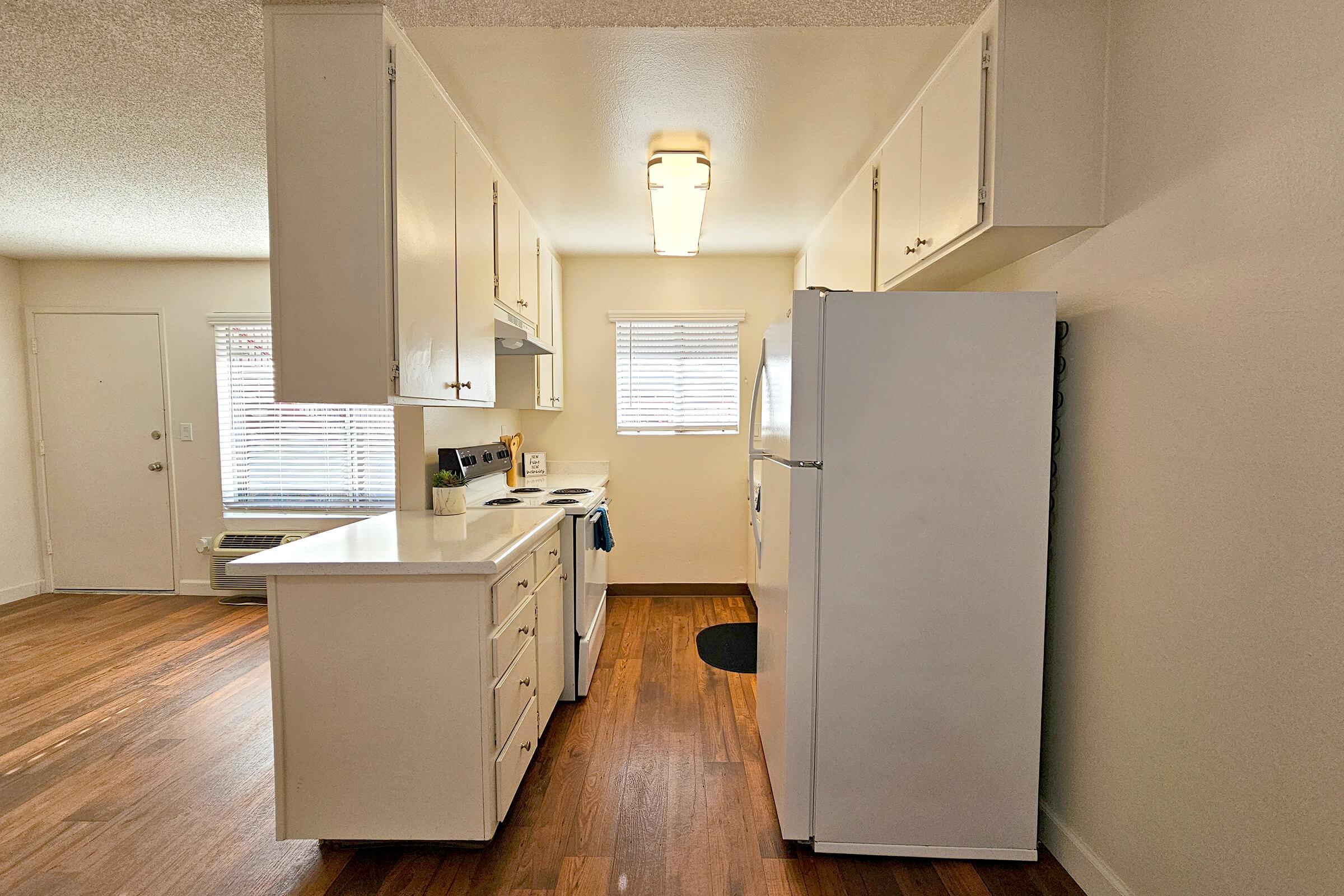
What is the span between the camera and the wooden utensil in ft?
12.6

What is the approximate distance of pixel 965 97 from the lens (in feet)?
5.90

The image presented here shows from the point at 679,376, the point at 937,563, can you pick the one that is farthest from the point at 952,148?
the point at 679,376

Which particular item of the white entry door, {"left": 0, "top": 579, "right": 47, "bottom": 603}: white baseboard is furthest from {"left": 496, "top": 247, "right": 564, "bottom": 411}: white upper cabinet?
{"left": 0, "top": 579, "right": 47, "bottom": 603}: white baseboard

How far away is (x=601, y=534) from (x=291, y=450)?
113 inches

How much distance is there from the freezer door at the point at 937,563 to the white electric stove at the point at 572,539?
1324 mm

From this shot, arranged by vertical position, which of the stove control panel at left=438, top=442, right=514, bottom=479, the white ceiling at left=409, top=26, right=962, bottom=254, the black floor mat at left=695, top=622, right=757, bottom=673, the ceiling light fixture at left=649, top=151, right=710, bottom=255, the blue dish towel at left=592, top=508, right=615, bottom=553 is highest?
the white ceiling at left=409, top=26, right=962, bottom=254

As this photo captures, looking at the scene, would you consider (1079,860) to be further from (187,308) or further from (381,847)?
(187,308)

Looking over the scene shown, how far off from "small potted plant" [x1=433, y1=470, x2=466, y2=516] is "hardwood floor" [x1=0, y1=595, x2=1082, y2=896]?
103 centimetres

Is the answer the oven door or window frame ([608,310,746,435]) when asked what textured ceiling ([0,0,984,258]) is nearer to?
window frame ([608,310,746,435])

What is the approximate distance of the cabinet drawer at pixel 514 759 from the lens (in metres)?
1.85

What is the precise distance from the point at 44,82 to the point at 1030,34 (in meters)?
3.12

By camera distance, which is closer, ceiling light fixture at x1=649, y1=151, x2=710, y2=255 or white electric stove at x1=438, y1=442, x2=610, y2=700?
ceiling light fixture at x1=649, y1=151, x2=710, y2=255

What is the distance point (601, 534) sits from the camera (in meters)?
3.08

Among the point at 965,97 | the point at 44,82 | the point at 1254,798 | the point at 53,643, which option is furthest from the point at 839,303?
the point at 53,643
